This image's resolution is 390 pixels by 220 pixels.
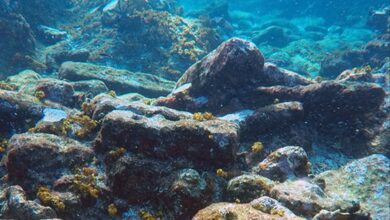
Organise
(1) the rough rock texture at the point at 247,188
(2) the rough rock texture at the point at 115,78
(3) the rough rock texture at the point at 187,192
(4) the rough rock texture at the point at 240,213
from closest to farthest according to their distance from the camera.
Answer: (4) the rough rock texture at the point at 240,213
(3) the rough rock texture at the point at 187,192
(1) the rough rock texture at the point at 247,188
(2) the rough rock texture at the point at 115,78

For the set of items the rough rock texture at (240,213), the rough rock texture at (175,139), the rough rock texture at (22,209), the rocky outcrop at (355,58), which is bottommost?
the rough rock texture at (22,209)

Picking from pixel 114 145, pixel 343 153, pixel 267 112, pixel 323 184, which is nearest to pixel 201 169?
pixel 114 145

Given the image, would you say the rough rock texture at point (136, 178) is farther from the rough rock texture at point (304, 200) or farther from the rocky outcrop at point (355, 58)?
the rocky outcrop at point (355, 58)

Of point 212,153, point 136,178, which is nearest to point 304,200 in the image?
point 212,153

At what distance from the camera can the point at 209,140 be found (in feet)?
18.9

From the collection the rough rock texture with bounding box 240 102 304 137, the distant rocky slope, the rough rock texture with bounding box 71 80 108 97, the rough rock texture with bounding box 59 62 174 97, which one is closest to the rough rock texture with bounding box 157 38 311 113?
the distant rocky slope

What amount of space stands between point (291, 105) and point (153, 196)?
14.6 ft

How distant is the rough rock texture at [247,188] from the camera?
518 cm

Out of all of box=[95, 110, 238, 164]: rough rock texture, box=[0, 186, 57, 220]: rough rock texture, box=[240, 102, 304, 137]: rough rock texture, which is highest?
box=[240, 102, 304, 137]: rough rock texture

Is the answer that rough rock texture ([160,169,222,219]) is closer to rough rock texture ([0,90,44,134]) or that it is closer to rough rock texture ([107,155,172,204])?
rough rock texture ([107,155,172,204])

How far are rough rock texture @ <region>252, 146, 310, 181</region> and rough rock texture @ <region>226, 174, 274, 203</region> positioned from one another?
717mm

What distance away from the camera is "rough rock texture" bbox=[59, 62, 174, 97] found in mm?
12758

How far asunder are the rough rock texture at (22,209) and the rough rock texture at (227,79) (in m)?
5.31

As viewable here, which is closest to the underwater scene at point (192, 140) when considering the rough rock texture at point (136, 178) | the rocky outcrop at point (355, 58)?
the rough rock texture at point (136, 178)
